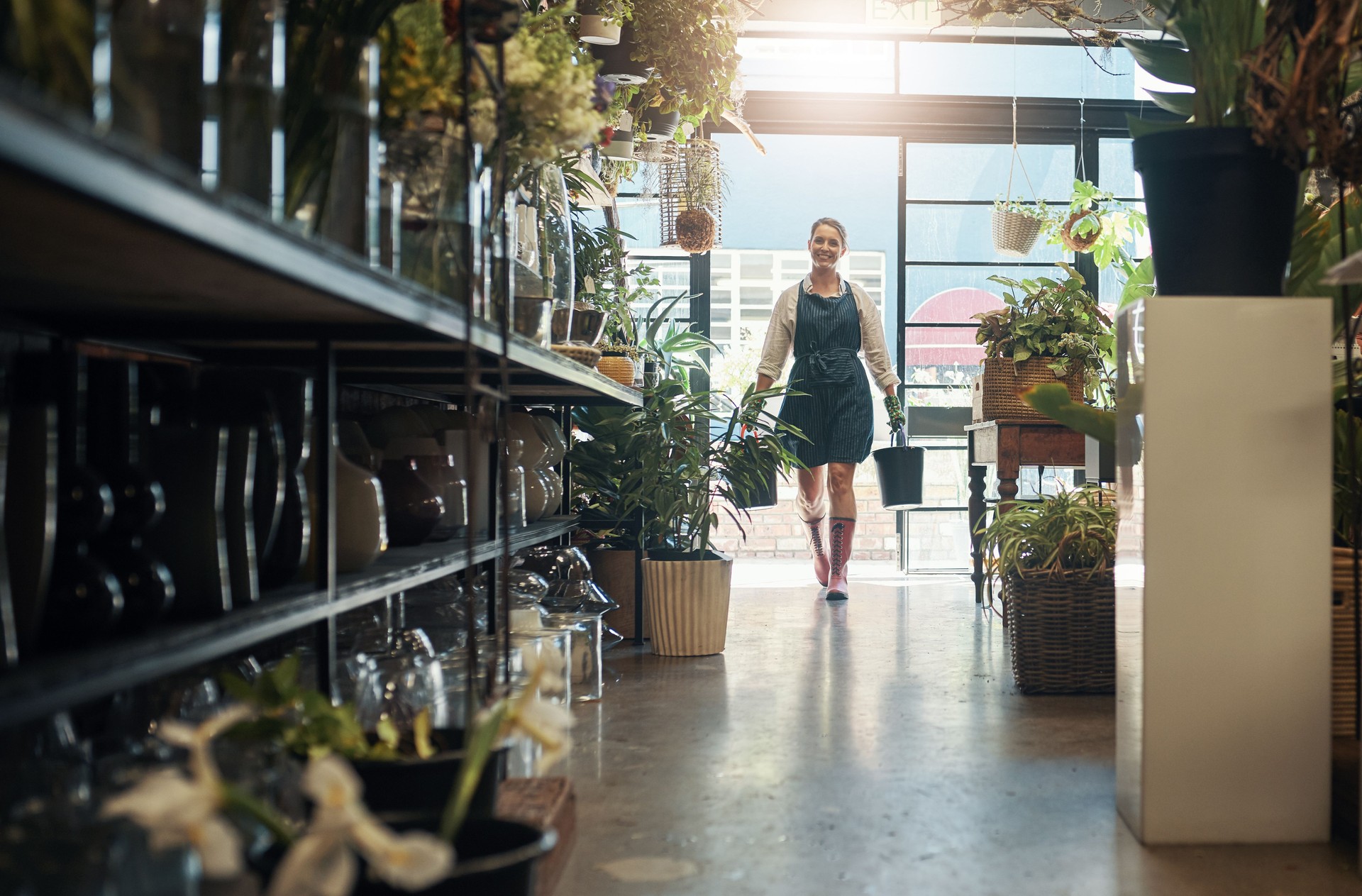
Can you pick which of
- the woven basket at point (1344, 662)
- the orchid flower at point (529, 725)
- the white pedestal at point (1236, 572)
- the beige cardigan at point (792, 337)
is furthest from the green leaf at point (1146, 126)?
the beige cardigan at point (792, 337)

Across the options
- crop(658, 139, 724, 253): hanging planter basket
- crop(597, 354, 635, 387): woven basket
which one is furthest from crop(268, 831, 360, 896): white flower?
crop(658, 139, 724, 253): hanging planter basket

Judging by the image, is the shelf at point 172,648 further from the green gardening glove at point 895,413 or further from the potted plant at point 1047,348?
the green gardening glove at point 895,413

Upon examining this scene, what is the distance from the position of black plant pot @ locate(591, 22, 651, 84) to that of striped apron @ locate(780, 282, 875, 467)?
7.32 ft

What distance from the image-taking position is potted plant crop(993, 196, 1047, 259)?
652 centimetres

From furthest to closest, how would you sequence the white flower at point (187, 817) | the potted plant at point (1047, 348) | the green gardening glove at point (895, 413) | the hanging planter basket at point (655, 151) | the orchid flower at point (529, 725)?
the green gardening glove at point (895, 413), the potted plant at point (1047, 348), the hanging planter basket at point (655, 151), the orchid flower at point (529, 725), the white flower at point (187, 817)

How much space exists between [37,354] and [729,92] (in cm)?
310

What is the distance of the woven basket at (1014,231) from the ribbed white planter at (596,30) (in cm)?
379

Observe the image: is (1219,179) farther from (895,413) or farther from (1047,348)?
(895,413)

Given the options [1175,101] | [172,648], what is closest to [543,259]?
[1175,101]

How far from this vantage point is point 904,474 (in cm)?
564

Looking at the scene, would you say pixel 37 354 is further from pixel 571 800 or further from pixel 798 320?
pixel 798 320

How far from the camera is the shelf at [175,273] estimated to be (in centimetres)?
70

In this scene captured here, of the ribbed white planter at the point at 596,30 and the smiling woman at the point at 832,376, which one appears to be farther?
the smiling woman at the point at 832,376

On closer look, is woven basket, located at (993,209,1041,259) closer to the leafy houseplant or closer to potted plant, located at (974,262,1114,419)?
potted plant, located at (974,262,1114,419)
